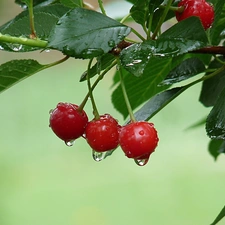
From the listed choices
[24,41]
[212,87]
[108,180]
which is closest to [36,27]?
[24,41]

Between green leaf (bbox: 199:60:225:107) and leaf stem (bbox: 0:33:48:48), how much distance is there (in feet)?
1.21

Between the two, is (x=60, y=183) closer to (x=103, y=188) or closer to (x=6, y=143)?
(x=103, y=188)

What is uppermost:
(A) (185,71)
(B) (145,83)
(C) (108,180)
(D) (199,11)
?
(D) (199,11)

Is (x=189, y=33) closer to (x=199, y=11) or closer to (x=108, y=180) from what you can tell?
(x=199, y=11)

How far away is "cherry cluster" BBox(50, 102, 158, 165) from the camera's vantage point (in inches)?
26.6

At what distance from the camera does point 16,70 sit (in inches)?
27.4

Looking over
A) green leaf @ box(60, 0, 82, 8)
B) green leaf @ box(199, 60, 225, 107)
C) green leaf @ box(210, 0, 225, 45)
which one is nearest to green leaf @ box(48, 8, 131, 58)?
green leaf @ box(60, 0, 82, 8)

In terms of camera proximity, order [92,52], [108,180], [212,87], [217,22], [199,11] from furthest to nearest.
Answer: [108,180] < [212,87] < [217,22] < [199,11] < [92,52]

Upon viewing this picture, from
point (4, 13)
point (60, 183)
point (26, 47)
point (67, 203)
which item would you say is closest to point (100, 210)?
point (67, 203)

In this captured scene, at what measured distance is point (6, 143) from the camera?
4.18 m

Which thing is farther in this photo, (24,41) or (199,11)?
(199,11)

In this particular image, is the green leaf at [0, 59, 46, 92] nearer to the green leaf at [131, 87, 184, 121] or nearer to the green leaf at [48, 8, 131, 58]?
the green leaf at [48, 8, 131, 58]

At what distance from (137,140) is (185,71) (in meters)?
0.21

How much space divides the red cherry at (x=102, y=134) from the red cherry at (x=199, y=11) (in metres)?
0.16
